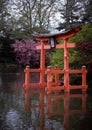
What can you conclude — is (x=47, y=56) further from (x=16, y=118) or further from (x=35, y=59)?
(x=16, y=118)

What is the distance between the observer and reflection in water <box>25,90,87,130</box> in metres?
8.11

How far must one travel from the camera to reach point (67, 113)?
9.91m

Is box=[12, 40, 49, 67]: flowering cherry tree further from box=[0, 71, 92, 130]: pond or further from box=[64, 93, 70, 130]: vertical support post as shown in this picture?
box=[64, 93, 70, 130]: vertical support post

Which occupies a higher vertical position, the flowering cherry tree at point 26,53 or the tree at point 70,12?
the tree at point 70,12

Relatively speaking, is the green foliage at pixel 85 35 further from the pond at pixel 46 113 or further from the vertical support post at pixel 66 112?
the vertical support post at pixel 66 112

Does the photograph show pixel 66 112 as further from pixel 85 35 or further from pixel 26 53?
pixel 26 53

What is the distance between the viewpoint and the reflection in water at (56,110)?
8109mm

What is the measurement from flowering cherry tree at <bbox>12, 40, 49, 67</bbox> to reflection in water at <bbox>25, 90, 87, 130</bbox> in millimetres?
33834

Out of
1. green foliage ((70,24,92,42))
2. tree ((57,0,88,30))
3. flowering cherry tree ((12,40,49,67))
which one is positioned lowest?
flowering cherry tree ((12,40,49,67))

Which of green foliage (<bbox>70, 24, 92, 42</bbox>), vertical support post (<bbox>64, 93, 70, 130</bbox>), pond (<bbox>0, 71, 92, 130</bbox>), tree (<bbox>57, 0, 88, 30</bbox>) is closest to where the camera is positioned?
Result: pond (<bbox>0, 71, 92, 130</bbox>)

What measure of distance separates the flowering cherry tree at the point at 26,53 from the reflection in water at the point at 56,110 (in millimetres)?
33834

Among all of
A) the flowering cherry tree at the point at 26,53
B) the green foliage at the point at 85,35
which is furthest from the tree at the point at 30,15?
the green foliage at the point at 85,35

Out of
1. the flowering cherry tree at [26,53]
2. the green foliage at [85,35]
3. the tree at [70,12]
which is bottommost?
the flowering cherry tree at [26,53]

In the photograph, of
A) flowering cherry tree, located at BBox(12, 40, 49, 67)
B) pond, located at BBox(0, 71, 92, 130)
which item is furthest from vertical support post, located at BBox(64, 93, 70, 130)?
flowering cherry tree, located at BBox(12, 40, 49, 67)
